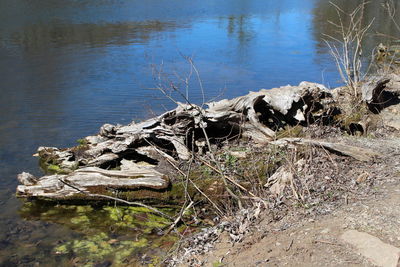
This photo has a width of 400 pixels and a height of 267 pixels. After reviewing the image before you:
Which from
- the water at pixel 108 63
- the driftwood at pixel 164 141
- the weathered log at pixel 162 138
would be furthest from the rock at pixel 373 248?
the water at pixel 108 63

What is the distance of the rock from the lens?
409cm

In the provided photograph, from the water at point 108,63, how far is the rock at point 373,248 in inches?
139

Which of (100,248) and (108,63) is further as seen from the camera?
(108,63)

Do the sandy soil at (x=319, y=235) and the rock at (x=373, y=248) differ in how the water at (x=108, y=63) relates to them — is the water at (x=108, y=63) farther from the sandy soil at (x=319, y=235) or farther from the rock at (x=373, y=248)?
the rock at (x=373, y=248)

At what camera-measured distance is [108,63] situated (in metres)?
16.0

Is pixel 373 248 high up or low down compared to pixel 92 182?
up

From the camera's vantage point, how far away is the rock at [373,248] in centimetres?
409

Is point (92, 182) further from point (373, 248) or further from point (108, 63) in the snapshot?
point (108, 63)

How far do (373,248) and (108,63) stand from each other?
515 inches

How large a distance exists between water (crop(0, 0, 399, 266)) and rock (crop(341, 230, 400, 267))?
3.53 metres

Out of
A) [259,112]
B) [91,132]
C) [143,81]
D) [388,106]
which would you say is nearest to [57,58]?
[143,81]

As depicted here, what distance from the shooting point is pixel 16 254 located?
5.94 metres

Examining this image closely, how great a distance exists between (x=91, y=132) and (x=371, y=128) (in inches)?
226

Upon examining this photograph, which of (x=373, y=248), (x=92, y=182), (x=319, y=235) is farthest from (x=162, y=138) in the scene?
(x=373, y=248)
